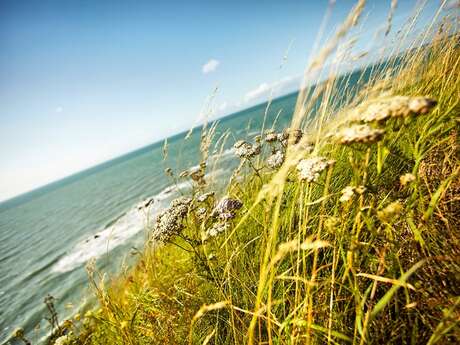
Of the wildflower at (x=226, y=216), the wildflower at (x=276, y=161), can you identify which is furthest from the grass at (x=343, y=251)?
the wildflower at (x=276, y=161)

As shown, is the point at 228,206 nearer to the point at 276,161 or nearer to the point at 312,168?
the point at 276,161

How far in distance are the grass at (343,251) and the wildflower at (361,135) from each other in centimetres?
1

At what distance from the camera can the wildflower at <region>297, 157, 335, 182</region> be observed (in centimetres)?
137

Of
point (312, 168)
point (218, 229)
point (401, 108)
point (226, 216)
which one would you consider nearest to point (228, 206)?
point (226, 216)

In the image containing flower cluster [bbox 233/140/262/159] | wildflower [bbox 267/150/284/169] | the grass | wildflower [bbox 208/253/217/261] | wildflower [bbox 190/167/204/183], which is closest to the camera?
the grass

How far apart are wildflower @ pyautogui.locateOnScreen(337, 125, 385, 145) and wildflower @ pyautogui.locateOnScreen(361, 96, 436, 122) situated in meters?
0.05

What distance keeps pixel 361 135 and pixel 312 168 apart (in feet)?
1.30

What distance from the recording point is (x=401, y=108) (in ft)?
3.35

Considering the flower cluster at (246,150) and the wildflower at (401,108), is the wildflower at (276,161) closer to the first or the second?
the flower cluster at (246,150)

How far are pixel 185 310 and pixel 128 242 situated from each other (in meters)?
10.7

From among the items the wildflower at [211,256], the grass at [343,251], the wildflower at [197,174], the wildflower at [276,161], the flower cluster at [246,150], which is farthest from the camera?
the wildflower at [197,174]

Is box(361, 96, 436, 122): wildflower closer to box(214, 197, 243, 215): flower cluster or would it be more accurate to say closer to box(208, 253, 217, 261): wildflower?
box(214, 197, 243, 215): flower cluster

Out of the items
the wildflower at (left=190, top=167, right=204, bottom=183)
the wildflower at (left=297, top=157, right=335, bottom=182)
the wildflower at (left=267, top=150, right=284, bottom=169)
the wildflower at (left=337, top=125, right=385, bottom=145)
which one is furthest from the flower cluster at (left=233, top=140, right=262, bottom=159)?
the wildflower at (left=337, top=125, right=385, bottom=145)

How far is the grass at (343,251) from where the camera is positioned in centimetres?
113
